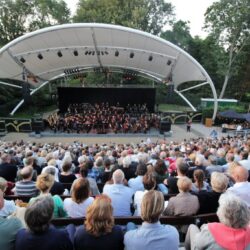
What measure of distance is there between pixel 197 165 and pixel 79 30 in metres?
12.0

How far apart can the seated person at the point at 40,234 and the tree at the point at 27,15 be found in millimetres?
36430

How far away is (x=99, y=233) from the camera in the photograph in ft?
7.34

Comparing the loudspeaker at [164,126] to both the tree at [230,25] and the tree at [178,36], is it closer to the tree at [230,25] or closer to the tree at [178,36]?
the tree at [230,25]

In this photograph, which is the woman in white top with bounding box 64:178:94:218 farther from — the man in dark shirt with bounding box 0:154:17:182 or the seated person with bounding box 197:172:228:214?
the man in dark shirt with bounding box 0:154:17:182

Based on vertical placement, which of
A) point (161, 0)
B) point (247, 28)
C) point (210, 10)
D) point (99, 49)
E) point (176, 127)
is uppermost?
point (161, 0)

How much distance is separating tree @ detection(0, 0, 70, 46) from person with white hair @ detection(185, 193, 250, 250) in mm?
36994

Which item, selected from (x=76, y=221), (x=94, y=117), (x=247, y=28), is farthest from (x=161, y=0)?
(x=76, y=221)

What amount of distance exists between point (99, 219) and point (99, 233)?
0.36 ft

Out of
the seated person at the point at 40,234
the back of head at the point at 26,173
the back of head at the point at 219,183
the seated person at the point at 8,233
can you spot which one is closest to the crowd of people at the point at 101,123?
the back of head at the point at 26,173

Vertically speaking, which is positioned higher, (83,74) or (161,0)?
(161,0)

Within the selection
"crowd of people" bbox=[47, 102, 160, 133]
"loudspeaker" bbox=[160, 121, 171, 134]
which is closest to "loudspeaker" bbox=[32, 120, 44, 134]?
"crowd of people" bbox=[47, 102, 160, 133]

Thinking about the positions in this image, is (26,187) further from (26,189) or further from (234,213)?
(234,213)

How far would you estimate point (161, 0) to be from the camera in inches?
1624

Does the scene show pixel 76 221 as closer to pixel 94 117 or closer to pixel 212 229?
pixel 212 229
